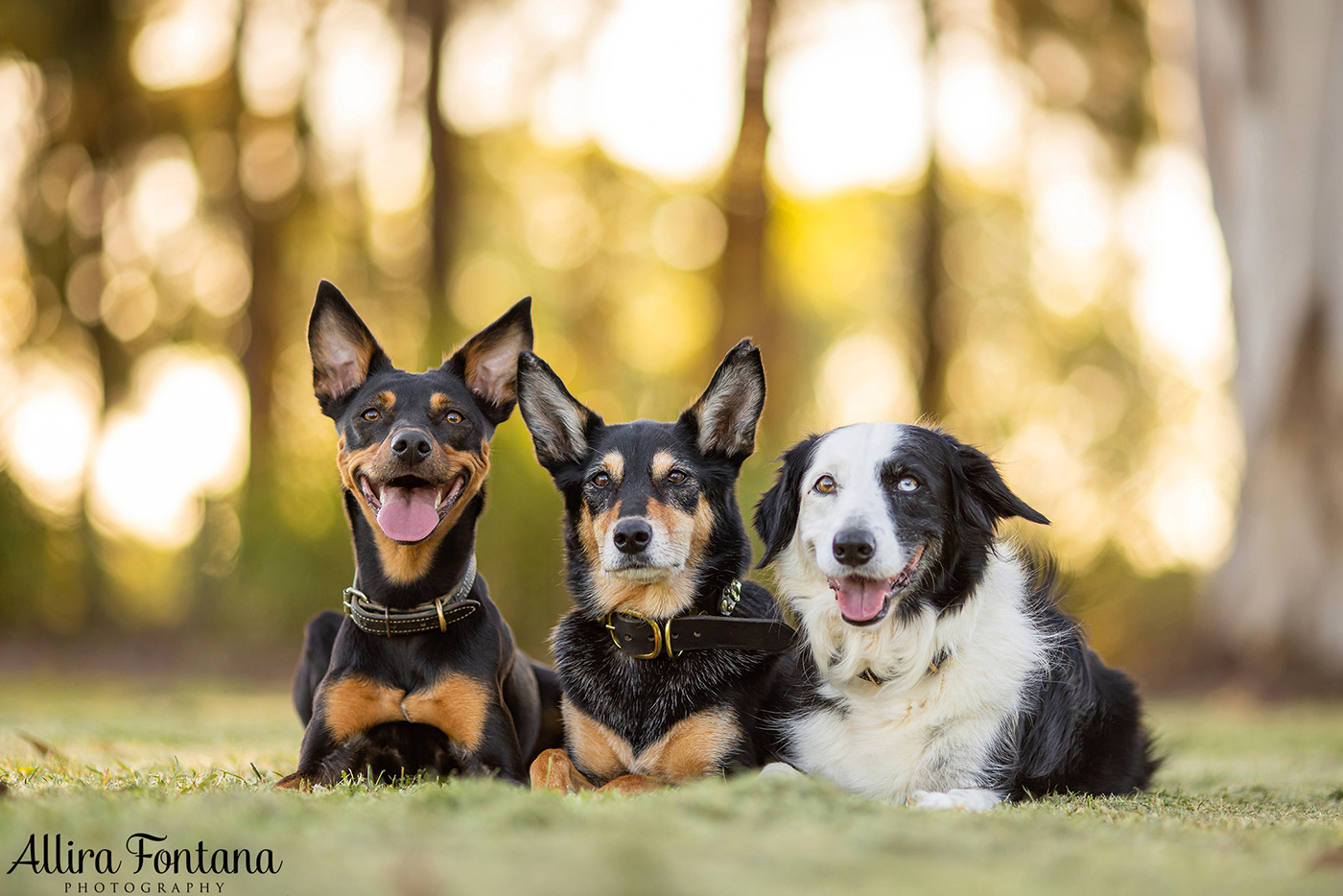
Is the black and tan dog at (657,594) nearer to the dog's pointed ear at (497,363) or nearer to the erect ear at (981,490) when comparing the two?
the dog's pointed ear at (497,363)

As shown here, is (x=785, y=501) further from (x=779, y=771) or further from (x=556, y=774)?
(x=556, y=774)

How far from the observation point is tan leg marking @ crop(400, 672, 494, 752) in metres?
4.13

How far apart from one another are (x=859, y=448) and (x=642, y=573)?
911 mm

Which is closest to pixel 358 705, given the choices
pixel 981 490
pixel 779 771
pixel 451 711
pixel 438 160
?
pixel 451 711

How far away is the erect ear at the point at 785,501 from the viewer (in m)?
4.27

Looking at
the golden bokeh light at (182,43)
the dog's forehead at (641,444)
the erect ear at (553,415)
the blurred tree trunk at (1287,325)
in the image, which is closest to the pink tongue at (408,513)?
the erect ear at (553,415)

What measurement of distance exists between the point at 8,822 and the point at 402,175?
15.3 m

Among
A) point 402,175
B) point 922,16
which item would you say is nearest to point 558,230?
point 402,175

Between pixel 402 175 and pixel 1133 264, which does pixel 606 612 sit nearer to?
pixel 402 175

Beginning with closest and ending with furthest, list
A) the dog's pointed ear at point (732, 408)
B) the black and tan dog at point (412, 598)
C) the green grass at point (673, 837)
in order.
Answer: the green grass at point (673, 837) < the black and tan dog at point (412, 598) < the dog's pointed ear at point (732, 408)

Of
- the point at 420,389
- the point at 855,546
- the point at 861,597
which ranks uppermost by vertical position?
the point at 420,389

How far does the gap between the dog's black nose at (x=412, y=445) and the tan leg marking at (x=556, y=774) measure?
1.22m

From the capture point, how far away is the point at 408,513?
14.2 ft

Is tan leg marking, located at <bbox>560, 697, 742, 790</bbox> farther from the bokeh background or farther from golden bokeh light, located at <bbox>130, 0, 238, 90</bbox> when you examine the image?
golden bokeh light, located at <bbox>130, 0, 238, 90</bbox>
